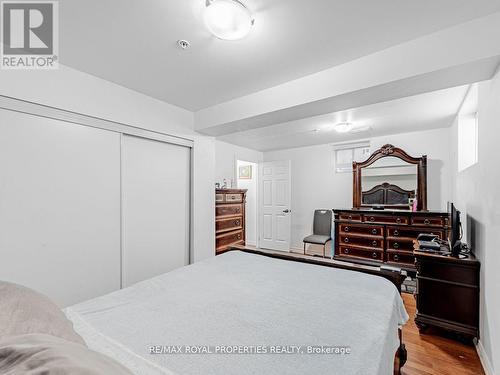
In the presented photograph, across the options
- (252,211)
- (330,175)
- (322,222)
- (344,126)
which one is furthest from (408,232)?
(252,211)

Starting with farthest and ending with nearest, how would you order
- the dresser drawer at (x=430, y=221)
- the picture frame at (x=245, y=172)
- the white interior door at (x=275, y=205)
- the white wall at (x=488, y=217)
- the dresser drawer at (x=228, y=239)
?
the picture frame at (x=245, y=172), the white interior door at (x=275, y=205), the dresser drawer at (x=228, y=239), the dresser drawer at (x=430, y=221), the white wall at (x=488, y=217)

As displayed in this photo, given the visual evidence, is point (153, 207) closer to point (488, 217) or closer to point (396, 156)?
point (488, 217)

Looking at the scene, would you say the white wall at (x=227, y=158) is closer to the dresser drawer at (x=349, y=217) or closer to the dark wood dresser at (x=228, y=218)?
the dark wood dresser at (x=228, y=218)

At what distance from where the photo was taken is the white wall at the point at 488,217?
62.1 inches

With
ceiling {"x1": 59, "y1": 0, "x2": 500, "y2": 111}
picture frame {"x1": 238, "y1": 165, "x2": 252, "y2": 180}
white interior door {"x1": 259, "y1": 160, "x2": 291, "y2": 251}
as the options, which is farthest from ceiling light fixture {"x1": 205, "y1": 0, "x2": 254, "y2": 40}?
picture frame {"x1": 238, "y1": 165, "x2": 252, "y2": 180}

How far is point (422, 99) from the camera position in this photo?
266cm

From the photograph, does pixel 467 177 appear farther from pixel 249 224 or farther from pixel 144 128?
pixel 249 224

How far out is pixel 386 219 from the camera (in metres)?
3.74

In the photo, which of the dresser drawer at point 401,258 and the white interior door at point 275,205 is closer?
the dresser drawer at point 401,258

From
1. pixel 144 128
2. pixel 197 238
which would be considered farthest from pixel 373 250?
pixel 144 128

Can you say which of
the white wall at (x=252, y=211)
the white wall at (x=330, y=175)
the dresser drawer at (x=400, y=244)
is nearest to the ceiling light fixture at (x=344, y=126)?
the white wall at (x=330, y=175)

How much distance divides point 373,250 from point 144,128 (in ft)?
12.5

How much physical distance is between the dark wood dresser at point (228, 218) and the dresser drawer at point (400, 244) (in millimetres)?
2436

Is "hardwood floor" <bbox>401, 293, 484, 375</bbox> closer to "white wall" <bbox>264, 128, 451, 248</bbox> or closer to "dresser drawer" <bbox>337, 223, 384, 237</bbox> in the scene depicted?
"dresser drawer" <bbox>337, 223, 384, 237</bbox>
